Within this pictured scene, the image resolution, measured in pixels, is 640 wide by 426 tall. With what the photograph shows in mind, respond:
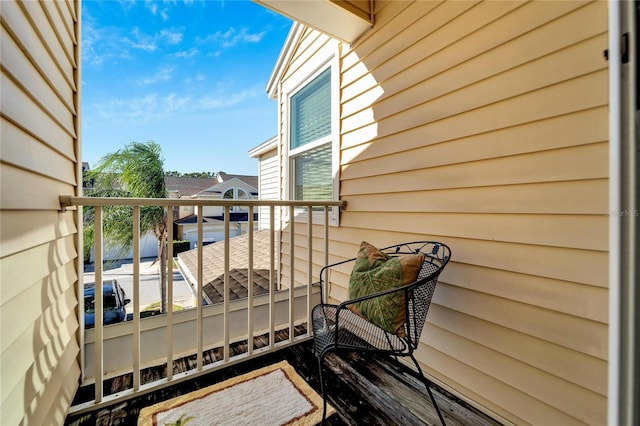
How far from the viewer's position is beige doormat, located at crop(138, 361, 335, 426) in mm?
1363

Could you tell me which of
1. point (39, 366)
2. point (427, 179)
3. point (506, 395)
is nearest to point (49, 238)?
point (39, 366)

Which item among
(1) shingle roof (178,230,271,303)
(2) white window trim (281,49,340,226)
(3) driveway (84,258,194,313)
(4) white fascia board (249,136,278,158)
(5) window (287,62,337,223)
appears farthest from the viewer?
(3) driveway (84,258,194,313)

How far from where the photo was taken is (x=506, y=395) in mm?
1354

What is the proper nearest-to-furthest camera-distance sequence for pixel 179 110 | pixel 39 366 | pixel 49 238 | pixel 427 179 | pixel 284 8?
pixel 39 366 → pixel 49 238 → pixel 427 179 → pixel 284 8 → pixel 179 110

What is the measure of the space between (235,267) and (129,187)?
11.5 feet

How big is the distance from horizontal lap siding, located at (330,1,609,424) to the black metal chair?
0.71 ft

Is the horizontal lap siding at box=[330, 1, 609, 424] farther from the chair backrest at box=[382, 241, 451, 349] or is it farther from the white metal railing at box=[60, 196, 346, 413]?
the white metal railing at box=[60, 196, 346, 413]

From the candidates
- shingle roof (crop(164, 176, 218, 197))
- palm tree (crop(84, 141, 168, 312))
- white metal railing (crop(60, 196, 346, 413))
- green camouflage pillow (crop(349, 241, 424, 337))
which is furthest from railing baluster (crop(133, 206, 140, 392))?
shingle roof (crop(164, 176, 218, 197))

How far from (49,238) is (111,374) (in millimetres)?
1101

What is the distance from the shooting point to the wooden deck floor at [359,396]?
54.4 inches

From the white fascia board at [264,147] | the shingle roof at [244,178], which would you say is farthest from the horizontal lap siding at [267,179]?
the shingle roof at [244,178]

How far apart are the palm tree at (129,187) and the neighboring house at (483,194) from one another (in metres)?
4.69

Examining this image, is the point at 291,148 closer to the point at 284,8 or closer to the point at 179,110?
the point at 284,8

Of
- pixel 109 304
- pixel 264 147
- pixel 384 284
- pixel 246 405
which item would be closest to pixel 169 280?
pixel 246 405
